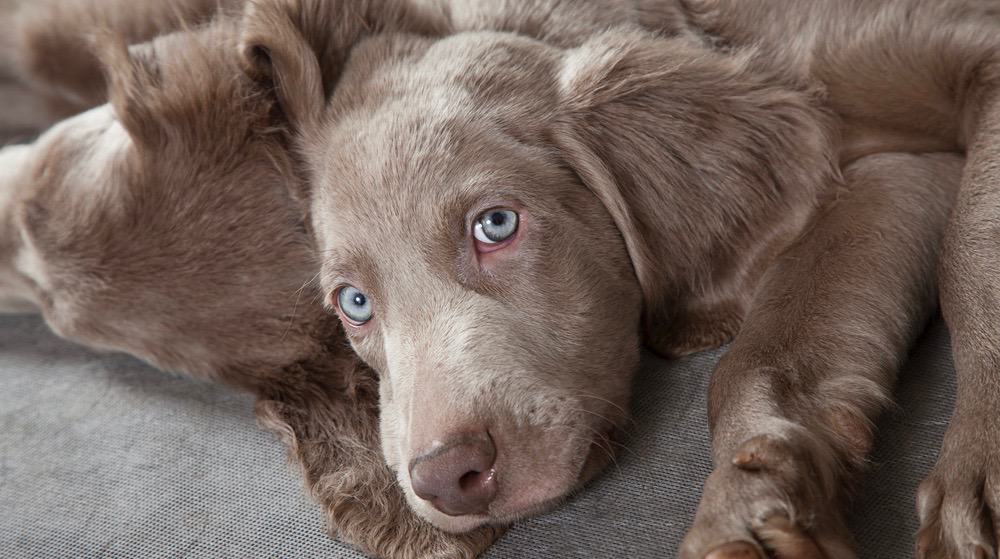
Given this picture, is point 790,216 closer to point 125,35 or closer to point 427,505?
point 427,505

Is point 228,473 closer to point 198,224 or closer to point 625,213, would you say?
point 198,224

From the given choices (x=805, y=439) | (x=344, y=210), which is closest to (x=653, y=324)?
(x=805, y=439)

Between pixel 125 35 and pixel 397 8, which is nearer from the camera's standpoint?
pixel 397 8

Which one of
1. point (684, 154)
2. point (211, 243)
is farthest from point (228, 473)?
point (684, 154)

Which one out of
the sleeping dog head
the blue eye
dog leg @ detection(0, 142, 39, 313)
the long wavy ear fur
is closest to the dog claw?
the sleeping dog head

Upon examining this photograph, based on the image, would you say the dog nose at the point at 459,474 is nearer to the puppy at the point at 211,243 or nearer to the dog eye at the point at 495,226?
the dog eye at the point at 495,226

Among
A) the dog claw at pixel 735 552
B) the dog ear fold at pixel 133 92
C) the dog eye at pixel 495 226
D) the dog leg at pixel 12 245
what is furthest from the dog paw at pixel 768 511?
the dog leg at pixel 12 245
